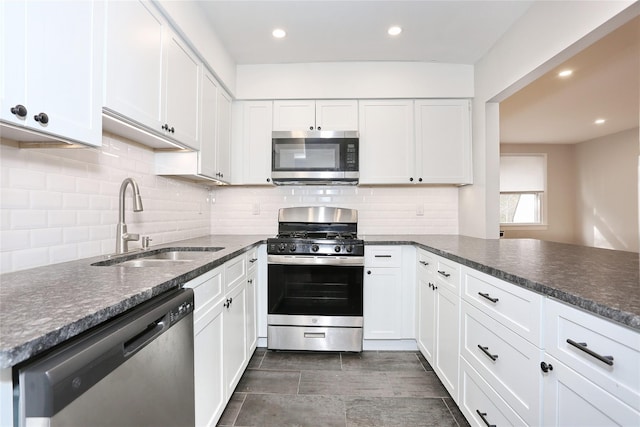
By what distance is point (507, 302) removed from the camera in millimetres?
1163

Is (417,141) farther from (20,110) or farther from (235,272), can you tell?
(20,110)

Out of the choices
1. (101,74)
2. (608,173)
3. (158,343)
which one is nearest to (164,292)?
(158,343)

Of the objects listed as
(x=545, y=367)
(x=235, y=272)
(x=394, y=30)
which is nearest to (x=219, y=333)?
(x=235, y=272)

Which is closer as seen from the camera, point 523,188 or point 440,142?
point 440,142

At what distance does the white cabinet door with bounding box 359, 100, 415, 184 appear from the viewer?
9.14 feet

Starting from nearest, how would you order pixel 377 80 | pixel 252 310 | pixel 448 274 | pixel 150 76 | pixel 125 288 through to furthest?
pixel 125 288 < pixel 150 76 < pixel 448 274 < pixel 252 310 < pixel 377 80

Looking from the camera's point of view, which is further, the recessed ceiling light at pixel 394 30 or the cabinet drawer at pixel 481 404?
the recessed ceiling light at pixel 394 30

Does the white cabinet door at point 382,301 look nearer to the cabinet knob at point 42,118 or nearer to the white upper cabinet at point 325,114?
the white upper cabinet at point 325,114

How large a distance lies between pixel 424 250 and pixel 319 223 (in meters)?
1.06

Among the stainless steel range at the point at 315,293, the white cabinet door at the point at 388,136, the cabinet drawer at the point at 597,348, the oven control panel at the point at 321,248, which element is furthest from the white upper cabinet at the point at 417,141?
the cabinet drawer at the point at 597,348

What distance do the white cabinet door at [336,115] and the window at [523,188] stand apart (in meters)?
4.63

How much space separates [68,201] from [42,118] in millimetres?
602

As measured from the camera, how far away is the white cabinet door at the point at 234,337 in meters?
1.63

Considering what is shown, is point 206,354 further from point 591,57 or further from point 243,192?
point 591,57
